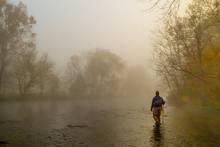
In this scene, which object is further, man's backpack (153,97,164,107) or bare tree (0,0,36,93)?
bare tree (0,0,36,93)

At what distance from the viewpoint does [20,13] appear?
6225 centimetres

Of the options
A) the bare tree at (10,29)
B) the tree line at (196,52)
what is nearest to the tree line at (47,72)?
the bare tree at (10,29)

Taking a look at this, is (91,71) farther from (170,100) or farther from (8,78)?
(170,100)

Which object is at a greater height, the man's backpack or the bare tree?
the bare tree

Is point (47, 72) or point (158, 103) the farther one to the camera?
point (47, 72)

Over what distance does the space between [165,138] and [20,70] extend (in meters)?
61.8

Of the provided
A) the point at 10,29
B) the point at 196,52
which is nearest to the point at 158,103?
the point at 196,52

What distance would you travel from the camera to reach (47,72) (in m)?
86.0

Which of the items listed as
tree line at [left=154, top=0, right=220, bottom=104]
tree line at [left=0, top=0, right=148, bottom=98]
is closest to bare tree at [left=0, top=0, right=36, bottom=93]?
tree line at [left=0, top=0, right=148, bottom=98]

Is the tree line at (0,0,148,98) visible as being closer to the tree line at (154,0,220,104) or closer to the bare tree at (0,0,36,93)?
the bare tree at (0,0,36,93)

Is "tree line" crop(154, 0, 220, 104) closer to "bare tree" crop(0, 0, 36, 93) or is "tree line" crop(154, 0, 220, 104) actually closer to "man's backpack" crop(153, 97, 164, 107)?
"man's backpack" crop(153, 97, 164, 107)

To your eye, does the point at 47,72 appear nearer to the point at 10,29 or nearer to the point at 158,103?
the point at 10,29

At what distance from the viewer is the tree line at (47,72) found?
202 ft

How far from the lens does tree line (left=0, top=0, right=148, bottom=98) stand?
61.7 metres
